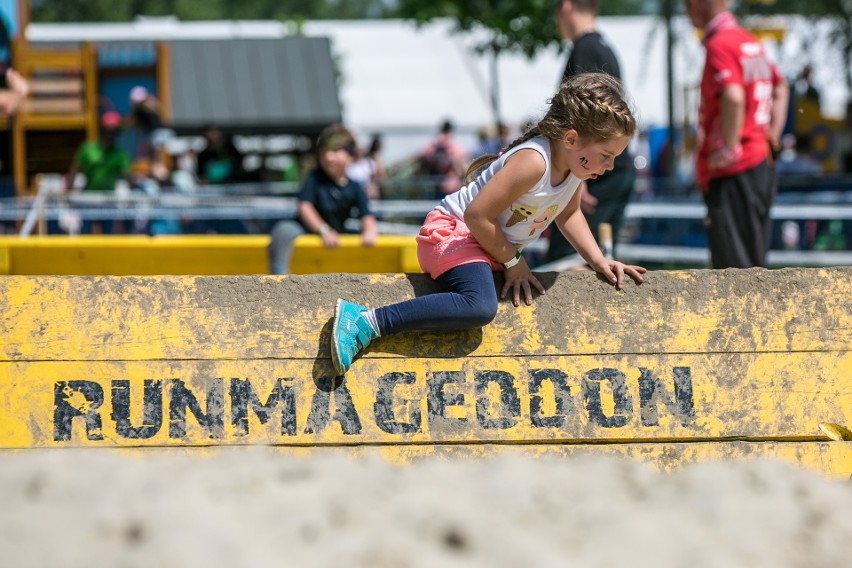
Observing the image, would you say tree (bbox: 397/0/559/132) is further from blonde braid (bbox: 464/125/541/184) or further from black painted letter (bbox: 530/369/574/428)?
black painted letter (bbox: 530/369/574/428)

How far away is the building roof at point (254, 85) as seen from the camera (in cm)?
2423

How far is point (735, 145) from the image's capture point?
21.8 ft

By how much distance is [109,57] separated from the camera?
2188 centimetres

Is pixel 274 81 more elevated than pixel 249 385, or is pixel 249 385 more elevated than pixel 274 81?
pixel 274 81

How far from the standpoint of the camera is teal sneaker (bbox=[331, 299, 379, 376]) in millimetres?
4496

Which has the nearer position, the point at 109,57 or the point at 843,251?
the point at 843,251

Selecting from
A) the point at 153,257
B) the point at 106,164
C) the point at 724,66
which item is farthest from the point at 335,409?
the point at 106,164

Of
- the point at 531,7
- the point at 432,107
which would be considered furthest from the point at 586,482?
the point at 432,107

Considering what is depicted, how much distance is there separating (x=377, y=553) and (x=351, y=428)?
1.78 metres

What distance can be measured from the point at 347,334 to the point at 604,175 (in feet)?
9.53

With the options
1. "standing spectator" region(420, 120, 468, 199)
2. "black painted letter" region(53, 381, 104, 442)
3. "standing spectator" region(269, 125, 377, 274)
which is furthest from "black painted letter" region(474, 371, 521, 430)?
"standing spectator" region(420, 120, 468, 199)

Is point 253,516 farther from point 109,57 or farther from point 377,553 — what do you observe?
point 109,57

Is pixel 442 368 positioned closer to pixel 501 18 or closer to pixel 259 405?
pixel 259 405

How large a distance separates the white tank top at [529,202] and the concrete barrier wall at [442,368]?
228 mm
